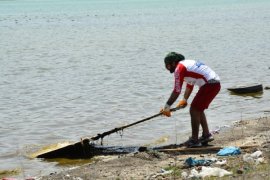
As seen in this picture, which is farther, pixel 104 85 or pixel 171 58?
pixel 104 85

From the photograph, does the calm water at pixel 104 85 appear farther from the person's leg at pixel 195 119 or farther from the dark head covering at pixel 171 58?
the dark head covering at pixel 171 58

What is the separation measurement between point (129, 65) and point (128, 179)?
19.2 meters

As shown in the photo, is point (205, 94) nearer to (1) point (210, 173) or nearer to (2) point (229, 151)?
(2) point (229, 151)

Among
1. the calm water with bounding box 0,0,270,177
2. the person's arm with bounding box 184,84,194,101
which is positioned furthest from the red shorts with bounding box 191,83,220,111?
the calm water with bounding box 0,0,270,177

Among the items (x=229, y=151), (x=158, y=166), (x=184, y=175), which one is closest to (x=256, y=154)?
(x=229, y=151)

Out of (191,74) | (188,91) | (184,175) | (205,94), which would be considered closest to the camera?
(184,175)

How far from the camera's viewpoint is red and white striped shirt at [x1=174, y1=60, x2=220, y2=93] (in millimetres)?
9961

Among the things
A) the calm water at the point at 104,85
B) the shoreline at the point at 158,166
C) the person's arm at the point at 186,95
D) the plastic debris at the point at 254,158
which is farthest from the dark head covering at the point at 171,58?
the calm water at the point at 104,85

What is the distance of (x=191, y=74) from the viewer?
400 inches

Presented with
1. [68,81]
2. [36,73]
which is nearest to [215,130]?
[68,81]

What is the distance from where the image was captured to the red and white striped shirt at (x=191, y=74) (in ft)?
32.7

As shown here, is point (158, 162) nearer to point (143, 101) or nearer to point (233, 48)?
point (143, 101)

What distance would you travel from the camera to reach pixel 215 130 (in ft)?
43.3

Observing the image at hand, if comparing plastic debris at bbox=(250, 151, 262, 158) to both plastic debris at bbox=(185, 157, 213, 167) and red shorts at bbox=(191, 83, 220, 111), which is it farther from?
red shorts at bbox=(191, 83, 220, 111)
